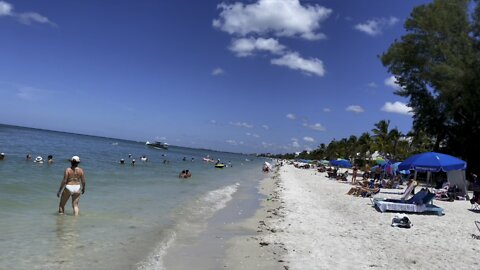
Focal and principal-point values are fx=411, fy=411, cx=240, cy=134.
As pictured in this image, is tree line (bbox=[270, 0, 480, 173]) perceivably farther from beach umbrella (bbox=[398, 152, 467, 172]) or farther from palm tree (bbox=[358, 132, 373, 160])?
palm tree (bbox=[358, 132, 373, 160])

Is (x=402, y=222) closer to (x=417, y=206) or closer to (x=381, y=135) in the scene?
(x=417, y=206)

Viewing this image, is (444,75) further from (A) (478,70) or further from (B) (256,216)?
(B) (256,216)

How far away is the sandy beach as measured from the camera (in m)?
7.55

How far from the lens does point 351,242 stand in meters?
9.26

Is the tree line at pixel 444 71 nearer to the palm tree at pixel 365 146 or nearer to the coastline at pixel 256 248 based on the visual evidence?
the coastline at pixel 256 248

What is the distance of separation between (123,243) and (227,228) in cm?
343

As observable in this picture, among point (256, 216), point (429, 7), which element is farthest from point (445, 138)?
point (256, 216)

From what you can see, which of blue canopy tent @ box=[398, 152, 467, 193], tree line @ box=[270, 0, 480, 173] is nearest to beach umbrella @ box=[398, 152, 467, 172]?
blue canopy tent @ box=[398, 152, 467, 193]

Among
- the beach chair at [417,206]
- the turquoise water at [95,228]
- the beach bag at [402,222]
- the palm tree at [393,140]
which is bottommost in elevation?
the turquoise water at [95,228]

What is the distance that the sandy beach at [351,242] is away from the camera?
755 cm

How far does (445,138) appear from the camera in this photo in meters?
35.9

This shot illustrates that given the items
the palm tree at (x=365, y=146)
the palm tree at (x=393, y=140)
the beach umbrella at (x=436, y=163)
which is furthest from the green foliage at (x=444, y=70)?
the palm tree at (x=365, y=146)

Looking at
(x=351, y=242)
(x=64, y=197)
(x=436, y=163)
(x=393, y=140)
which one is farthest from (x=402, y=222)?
(x=393, y=140)

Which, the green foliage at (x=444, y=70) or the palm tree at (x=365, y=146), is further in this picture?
the palm tree at (x=365, y=146)
